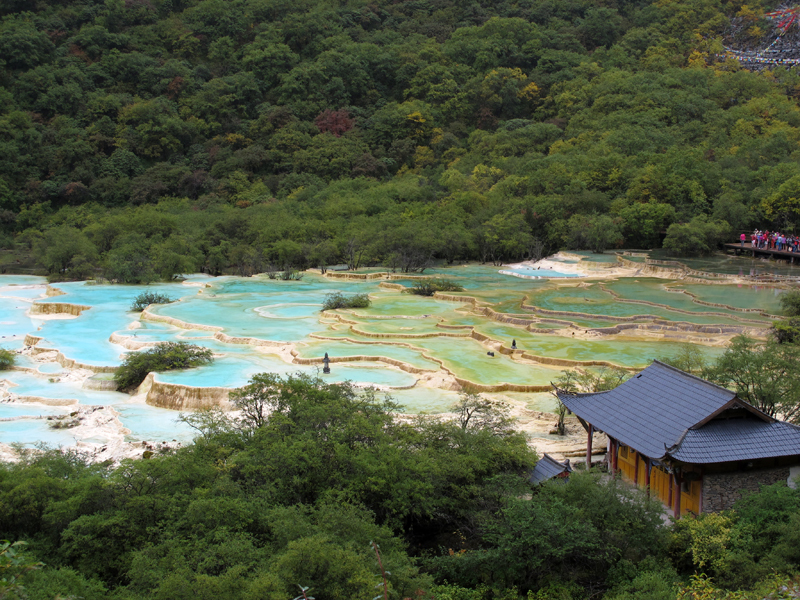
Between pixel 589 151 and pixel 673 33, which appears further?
pixel 673 33

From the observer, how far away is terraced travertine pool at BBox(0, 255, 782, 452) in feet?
71.2

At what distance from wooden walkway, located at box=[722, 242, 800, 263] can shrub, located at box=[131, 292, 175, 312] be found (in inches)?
1382

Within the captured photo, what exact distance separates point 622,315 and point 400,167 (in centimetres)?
4913

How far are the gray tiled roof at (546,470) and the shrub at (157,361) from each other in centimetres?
1369

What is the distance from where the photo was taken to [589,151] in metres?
60.5

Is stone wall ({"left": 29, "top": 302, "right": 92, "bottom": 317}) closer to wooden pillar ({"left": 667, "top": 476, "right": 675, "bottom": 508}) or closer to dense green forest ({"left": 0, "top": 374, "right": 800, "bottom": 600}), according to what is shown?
dense green forest ({"left": 0, "top": 374, "right": 800, "bottom": 600})

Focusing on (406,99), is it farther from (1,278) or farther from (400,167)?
(1,278)

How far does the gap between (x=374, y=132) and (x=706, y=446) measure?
228 feet

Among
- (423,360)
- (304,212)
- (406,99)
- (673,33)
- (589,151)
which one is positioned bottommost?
(423,360)

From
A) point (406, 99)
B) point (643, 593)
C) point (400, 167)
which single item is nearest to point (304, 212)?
point (400, 167)

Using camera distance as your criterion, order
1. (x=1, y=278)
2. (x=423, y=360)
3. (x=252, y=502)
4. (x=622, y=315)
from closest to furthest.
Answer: (x=252, y=502) < (x=423, y=360) < (x=622, y=315) < (x=1, y=278)

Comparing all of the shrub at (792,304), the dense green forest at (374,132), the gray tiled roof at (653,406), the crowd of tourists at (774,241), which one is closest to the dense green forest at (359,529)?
the gray tiled roof at (653,406)

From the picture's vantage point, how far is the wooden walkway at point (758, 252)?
43.1 metres

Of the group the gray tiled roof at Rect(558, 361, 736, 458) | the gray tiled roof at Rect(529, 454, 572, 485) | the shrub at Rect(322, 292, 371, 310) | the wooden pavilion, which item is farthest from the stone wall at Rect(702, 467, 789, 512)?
the shrub at Rect(322, 292, 371, 310)
